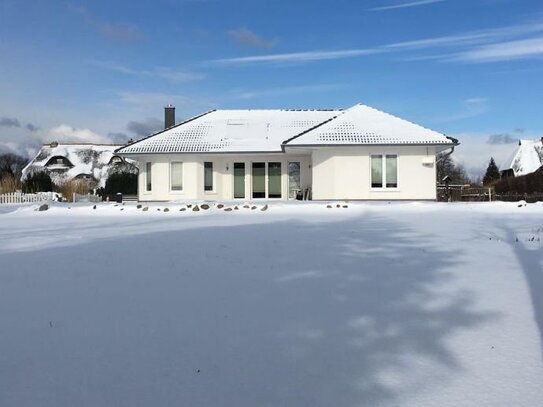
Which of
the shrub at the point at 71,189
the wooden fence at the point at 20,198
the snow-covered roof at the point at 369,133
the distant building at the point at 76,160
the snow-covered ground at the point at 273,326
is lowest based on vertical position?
the snow-covered ground at the point at 273,326

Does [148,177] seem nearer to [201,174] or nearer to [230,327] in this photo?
[201,174]

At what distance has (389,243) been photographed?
26.8 feet

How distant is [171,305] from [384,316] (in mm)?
1885

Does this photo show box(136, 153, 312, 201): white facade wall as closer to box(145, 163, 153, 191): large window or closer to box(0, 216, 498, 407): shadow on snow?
box(145, 163, 153, 191): large window

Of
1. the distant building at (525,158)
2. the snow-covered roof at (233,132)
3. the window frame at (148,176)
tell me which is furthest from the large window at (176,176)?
the distant building at (525,158)

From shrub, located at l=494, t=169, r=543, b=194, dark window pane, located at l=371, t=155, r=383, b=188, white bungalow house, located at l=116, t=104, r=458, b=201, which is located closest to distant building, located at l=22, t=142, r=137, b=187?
white bungalow house, located at l=116, t=104, r=458, b=201

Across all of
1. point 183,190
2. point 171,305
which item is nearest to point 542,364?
point 171,305

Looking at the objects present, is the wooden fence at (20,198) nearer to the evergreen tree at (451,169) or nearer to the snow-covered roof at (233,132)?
the snow-covered roof at (233,132)

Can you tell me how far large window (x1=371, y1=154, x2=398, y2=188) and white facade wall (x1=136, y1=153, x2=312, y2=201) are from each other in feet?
11.4

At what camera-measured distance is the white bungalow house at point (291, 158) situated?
2262 centimetres

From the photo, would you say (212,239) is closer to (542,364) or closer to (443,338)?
(443,338)

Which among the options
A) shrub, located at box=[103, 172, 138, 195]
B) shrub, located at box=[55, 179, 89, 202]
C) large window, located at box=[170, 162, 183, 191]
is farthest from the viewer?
shrub, located at box=[103, 172, 138, 195]

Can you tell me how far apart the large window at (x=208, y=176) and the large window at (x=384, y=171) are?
7.72m

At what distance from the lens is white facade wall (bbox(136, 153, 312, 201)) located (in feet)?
80.4
